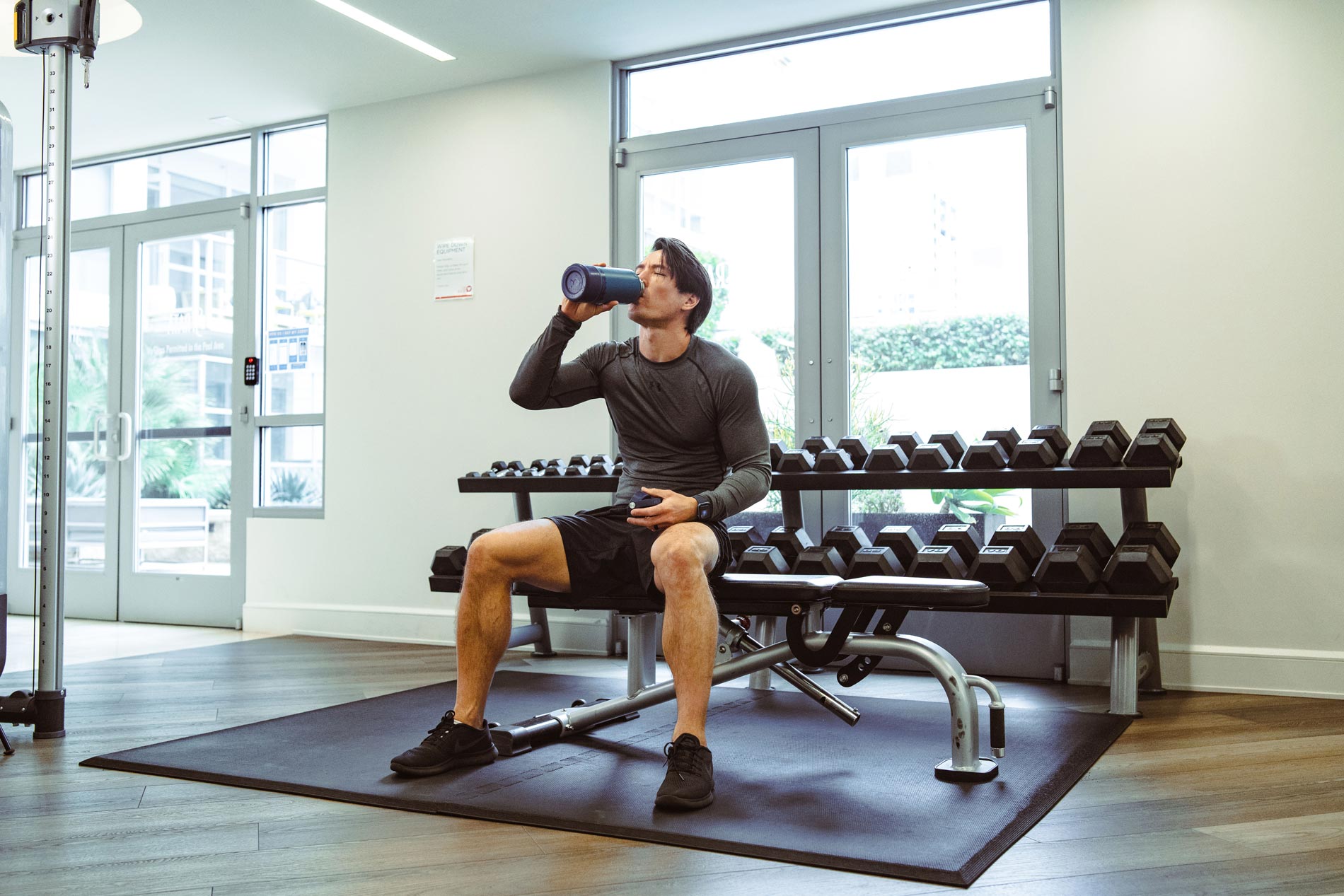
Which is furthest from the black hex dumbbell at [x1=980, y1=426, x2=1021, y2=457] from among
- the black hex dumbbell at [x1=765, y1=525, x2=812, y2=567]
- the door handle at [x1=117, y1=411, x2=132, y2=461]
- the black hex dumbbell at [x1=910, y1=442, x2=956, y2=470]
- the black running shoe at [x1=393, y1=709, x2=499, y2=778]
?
the door handle at [x1=117, y1=411, x2=132, y2=461]

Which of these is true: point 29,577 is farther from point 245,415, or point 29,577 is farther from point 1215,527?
point 1215,527

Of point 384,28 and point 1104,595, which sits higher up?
point 384,28

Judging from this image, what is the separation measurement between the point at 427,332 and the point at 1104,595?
2.85 metres

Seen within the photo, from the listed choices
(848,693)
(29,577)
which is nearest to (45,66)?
(848,693)

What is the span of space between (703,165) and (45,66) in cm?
217

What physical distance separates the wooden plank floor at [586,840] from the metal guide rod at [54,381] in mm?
163

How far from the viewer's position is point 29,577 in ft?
18.9

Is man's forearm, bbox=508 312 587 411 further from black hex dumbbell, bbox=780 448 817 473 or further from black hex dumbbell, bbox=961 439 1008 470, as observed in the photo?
black hex dumbbell, bbox=961 439 1008 470

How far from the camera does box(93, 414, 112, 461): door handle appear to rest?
Answer: 5367 mm

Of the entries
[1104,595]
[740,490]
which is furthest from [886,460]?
[740,490]

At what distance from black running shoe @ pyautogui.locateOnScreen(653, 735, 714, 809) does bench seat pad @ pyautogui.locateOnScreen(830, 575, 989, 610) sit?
0.42m

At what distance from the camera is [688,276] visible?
246cm

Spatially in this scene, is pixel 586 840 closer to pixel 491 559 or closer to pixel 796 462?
pixel 491 559

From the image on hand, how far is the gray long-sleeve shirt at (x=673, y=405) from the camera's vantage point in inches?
94.9
